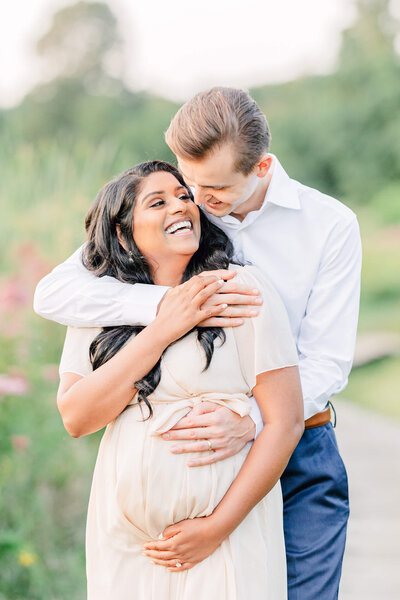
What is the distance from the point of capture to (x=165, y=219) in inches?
90.4

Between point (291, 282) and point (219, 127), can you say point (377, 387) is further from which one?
point (219, 127)

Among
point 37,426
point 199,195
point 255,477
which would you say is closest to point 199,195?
point 199,195

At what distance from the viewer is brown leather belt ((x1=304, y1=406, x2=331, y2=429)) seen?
2510 mm

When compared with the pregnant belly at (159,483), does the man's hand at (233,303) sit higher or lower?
higher

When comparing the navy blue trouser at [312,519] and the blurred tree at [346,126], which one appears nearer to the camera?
the navy blue trouser at [312,519]

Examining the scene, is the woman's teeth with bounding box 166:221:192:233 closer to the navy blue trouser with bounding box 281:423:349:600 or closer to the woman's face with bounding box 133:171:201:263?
the woman's face with bounding box 133:171:201:263

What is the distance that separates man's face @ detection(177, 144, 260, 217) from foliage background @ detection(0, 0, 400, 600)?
6.51ft

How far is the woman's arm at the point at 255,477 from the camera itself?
2.10m

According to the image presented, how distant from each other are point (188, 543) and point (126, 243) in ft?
2.73

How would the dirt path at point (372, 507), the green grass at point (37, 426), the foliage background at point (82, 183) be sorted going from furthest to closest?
the dirt path at point (372, 507), the foliage background at point (82, 183), the green grass at point (37, 426)

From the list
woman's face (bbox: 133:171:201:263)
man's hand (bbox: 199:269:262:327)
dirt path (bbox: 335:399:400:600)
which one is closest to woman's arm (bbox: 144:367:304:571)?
man's hand (bbox: 199:269:262:327)

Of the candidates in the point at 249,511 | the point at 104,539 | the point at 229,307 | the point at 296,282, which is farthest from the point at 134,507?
the point at 296,282

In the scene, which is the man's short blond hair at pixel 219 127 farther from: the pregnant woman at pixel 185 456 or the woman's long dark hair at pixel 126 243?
the pregnant woman at pixel 185 456

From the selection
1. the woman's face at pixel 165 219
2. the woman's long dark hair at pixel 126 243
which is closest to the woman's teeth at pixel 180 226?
the woman's face at pixel 165 219
